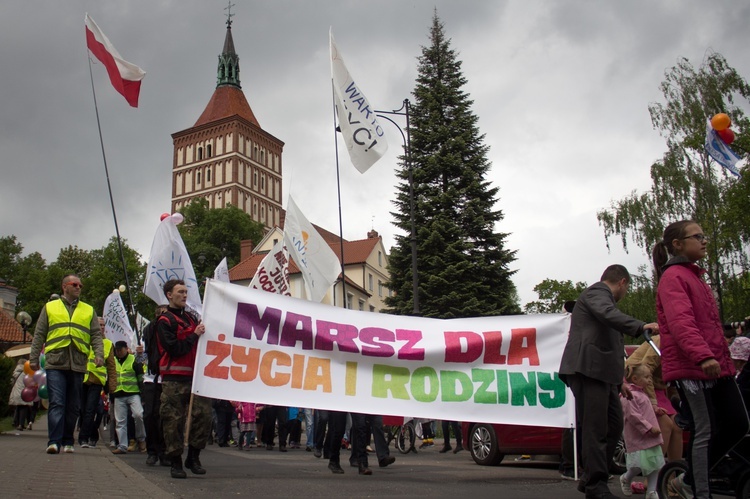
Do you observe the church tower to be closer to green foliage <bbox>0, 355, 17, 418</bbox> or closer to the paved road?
green foliage <bbox>0, 355, 17, 418</bbox>

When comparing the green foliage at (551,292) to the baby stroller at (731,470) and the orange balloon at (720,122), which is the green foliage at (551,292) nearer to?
the orange balloon at (720,122)

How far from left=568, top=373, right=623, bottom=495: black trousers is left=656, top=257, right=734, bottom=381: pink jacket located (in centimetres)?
76

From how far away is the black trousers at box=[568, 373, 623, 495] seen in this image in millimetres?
5578

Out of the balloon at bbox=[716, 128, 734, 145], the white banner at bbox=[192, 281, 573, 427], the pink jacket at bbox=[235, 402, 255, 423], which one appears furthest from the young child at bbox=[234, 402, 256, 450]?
the balloon at bbox=[716, 128, 734, 145]

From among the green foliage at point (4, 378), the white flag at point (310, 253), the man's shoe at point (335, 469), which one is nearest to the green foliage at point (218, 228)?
the white flag at point (310, 253)

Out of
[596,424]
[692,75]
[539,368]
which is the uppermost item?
[692,75]

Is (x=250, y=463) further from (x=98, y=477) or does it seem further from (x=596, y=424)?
(x=596, y=424)

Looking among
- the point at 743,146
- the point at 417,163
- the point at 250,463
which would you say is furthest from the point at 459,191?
the point at 250,463

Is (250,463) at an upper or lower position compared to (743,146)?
lower

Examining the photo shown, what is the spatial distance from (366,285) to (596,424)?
6234cm

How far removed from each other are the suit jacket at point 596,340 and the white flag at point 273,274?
363 inches

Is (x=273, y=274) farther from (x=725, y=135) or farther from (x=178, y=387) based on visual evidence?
(x=725, y=135)

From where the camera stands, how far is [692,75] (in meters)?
38.9

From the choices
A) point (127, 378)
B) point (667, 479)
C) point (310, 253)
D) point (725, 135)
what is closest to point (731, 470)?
point (667, 479)
